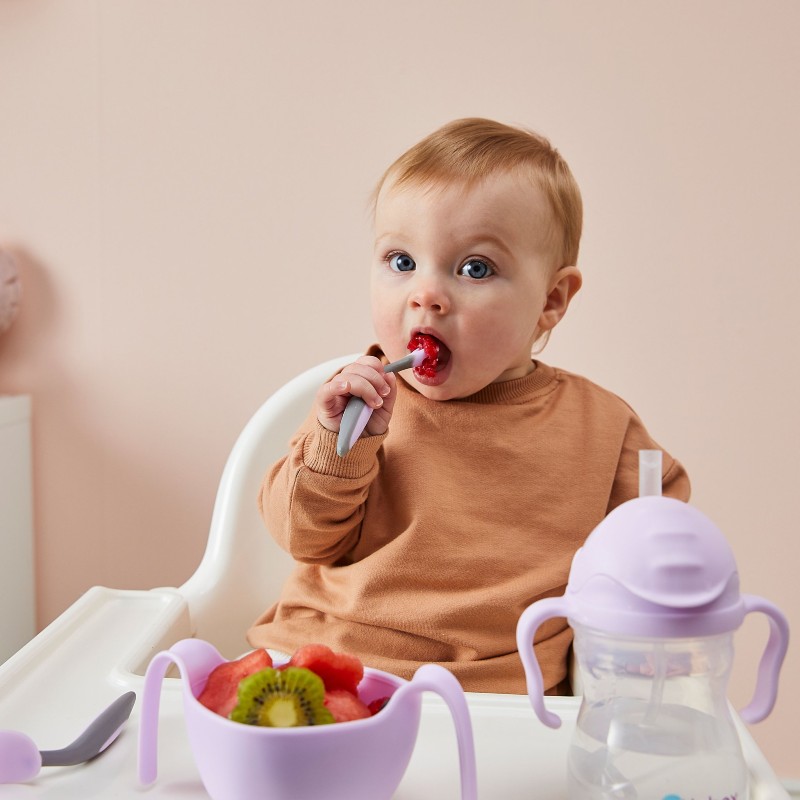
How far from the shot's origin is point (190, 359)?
6.08 ft

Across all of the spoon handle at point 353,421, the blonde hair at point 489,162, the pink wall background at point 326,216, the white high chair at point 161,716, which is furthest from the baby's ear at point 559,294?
the pink wall background at point 326,216

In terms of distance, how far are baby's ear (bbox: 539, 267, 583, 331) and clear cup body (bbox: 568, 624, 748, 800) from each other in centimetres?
52

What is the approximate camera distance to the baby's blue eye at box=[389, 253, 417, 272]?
34.9 inches

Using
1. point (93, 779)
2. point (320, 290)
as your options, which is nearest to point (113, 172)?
point (320, 290)

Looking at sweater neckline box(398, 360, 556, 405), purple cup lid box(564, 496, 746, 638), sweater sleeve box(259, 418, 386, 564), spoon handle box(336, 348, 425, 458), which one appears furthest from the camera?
sweater neckline box(398, 360, 556, 405)

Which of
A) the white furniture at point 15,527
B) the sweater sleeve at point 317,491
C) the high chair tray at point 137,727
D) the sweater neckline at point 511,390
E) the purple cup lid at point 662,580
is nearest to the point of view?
the purple cup lid at point 662,580

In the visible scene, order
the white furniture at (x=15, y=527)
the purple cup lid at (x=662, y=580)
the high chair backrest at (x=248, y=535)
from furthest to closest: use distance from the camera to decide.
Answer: the white furniture at (x=15, y=527), the high chair backrest at (x=248, y=535), the purple cup lid at (x=662, y=580)

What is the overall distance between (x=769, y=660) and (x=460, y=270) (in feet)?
1.56

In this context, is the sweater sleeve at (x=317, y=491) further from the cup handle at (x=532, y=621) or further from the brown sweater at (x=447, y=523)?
the cup handle at (x=532, y=621)

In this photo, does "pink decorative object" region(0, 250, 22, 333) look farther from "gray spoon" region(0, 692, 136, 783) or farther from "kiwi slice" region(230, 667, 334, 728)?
"kiwi slice" region(230, 667, 334, 728)

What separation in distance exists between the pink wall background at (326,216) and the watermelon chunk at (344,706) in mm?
1308

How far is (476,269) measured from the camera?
34.7 inches

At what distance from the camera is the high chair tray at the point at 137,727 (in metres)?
0.55

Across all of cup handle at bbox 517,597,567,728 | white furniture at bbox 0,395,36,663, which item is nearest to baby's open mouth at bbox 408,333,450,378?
cup handle at bbox 517,597,567,728
